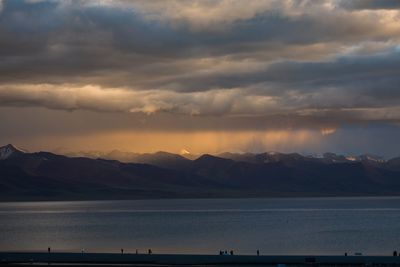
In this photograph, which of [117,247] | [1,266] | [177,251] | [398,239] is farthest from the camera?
[398,239]

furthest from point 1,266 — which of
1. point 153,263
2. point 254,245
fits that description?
point 254,245

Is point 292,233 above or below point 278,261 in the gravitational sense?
above

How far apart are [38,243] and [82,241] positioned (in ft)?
21.3

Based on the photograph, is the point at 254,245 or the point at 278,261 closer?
the point at 278,261

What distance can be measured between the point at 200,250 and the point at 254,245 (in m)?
12.0

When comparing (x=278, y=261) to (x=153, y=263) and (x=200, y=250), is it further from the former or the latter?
(x=200, y=250)

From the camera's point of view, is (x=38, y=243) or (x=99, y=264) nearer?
(x=99, y=264)

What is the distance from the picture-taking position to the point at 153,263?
252 ft

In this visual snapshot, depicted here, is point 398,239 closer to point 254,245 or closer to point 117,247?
point 254,245

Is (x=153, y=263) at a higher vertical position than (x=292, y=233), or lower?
lower

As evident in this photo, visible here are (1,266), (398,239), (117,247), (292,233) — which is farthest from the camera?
(292,233)

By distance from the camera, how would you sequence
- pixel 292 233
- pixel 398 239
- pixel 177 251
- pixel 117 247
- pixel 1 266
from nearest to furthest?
pixel 1 266 → pixel 177 251 → pixel 117 247 → pixel 398 239 → pixel 292 233

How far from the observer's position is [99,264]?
75.8 metres

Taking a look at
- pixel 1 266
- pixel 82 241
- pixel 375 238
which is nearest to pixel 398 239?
pixel 375 238
